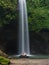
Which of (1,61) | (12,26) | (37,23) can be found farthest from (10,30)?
(1,61)

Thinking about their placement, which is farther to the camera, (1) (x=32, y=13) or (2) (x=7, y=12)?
(1) (x=32, y=13)

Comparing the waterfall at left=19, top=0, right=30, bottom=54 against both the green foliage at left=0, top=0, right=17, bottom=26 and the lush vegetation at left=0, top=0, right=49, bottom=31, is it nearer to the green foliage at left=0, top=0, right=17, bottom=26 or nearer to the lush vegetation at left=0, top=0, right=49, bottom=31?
the lush vegetation at left=0, top=0, right=49, bottom=31

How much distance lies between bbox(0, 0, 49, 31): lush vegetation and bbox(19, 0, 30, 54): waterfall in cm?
51

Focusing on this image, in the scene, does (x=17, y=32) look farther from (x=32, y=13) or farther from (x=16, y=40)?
(x=32, y=13)

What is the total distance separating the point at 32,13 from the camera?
32656 millimetres

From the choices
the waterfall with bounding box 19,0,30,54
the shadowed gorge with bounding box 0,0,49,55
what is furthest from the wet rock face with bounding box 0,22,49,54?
the waterfall with bounding box 19,0,30,54

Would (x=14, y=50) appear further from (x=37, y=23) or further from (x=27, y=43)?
(x=37, y=23)

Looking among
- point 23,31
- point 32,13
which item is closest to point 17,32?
point 23,31

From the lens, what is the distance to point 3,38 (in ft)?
98.9

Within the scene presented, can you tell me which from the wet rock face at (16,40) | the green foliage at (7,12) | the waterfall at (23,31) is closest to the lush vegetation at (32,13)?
the green foliage at (7,12)

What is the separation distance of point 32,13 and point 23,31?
3083 mm

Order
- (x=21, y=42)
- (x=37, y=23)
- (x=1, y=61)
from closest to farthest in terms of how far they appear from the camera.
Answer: (x=1, y=61) < (x=21, y=42) < (x=37, y=23)

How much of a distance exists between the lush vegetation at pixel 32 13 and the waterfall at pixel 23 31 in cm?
51

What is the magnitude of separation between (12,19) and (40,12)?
3665 millimetres
